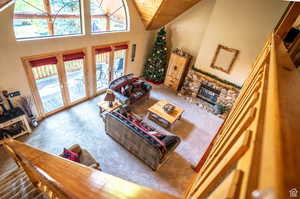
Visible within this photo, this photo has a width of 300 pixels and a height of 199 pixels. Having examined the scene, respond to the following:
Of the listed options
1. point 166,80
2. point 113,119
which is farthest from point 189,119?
point 113,119

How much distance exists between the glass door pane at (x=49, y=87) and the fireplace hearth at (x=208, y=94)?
544cm

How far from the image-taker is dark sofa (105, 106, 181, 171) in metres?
3.42

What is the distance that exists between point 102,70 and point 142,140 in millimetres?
3627

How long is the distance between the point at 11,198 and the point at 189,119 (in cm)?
493

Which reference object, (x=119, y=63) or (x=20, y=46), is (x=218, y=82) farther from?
(x=20, y=46)

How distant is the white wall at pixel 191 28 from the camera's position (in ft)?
19.7

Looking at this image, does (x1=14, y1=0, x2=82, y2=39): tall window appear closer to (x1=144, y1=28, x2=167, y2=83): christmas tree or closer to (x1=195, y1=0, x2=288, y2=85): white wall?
(x1=144, y1=28, x2=167, y2=83): christmas tree

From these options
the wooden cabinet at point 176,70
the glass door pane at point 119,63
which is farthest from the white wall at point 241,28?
the glass door pane at point 119,63

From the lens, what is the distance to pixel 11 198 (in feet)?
6.64

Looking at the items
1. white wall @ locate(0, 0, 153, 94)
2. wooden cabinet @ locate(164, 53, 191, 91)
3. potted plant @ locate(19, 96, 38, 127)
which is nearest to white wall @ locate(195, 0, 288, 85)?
wooden cabinet @ locate(164, 53, 191, 91)

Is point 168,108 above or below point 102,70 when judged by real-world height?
below

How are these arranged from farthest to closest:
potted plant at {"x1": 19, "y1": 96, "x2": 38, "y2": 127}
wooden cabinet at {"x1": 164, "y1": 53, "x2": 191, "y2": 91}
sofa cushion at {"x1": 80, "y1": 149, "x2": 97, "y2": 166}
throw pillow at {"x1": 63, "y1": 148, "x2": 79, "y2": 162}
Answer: wooden cabinet at {"x1": 164, "y1": 53, "x2": 191, "y2": 91} < potted plant at {"x1": 19, "y1": 96, "x2": 38, "y2": 127} < sofa cushion at {"x1": 80, "y1": 149, "x2": 97, "y2": 166} < throw pillow at {"x1": 63, "y1": 148, "x2": 79, "y2": 162}

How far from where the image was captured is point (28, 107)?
402 cm

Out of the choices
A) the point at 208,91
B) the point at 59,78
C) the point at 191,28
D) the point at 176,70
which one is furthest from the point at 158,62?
the point at 59,78
